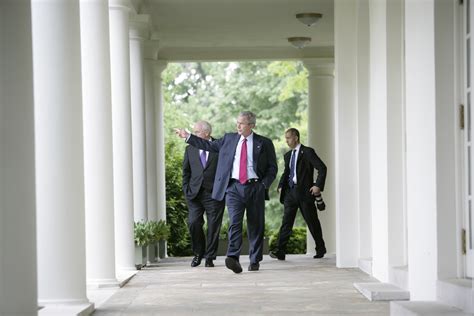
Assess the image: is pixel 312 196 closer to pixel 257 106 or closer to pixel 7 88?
pixel 7 88

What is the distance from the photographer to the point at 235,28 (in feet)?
71.5

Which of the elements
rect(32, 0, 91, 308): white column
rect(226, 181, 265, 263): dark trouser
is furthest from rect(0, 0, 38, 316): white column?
rect(226, 181, 265, 263): dark trouser

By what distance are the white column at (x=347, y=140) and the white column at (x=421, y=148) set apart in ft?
17.9

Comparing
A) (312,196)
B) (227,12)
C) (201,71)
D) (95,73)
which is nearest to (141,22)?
(227,12)

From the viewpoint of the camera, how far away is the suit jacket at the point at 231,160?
49.3 ft

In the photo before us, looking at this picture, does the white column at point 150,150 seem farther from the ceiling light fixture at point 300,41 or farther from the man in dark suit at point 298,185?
the man in dark suit at point 298,185

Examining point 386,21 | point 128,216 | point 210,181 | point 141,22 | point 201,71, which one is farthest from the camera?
point 201,71

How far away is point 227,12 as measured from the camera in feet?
64.7

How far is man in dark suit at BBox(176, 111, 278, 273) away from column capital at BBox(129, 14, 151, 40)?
3414mm

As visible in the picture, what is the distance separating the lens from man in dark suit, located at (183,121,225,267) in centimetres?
1652

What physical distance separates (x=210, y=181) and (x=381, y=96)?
487cm

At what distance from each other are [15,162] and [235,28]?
47.7ft

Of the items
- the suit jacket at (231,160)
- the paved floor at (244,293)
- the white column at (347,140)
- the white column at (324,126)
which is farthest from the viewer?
the white column at (324,126)

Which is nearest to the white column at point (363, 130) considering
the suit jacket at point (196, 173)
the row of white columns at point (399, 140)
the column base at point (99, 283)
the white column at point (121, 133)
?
the row of white columns at point (399, 140)
